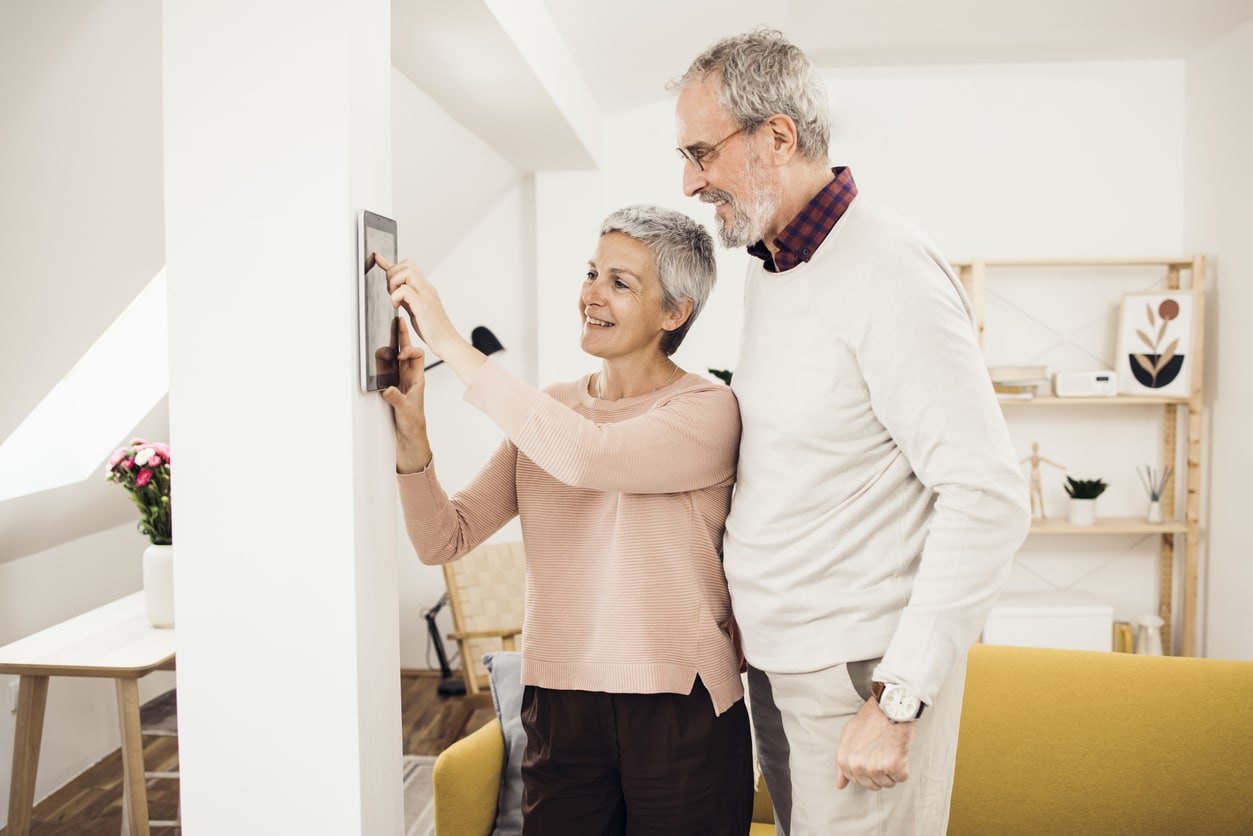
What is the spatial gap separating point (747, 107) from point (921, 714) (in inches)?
32.1


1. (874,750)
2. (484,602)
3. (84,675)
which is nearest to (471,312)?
(484,602)

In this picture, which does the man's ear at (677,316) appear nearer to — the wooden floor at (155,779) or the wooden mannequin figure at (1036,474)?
the wooden floor at (155,779)

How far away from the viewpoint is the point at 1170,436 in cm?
416

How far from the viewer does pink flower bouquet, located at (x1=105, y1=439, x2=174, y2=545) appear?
8.64 feet

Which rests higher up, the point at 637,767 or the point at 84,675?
the point at 637,767

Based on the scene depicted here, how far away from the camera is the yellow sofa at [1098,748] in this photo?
6.52 feet

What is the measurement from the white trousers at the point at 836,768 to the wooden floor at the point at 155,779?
1747 millimetres

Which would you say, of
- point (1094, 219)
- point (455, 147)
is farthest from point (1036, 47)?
point (455, 147)

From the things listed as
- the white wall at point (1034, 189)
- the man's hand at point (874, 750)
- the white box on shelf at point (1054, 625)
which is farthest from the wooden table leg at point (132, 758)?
the white box on shelf at point (1054, 625)

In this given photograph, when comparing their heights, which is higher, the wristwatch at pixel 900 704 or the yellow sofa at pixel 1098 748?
the wristwatch at pixel 900 704

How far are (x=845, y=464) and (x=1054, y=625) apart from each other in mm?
3121

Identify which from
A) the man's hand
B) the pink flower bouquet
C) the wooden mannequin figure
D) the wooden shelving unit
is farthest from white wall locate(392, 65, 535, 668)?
the man's hand

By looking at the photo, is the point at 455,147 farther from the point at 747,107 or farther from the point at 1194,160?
the point at 1194,160

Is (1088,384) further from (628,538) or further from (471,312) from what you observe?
(628,538)
